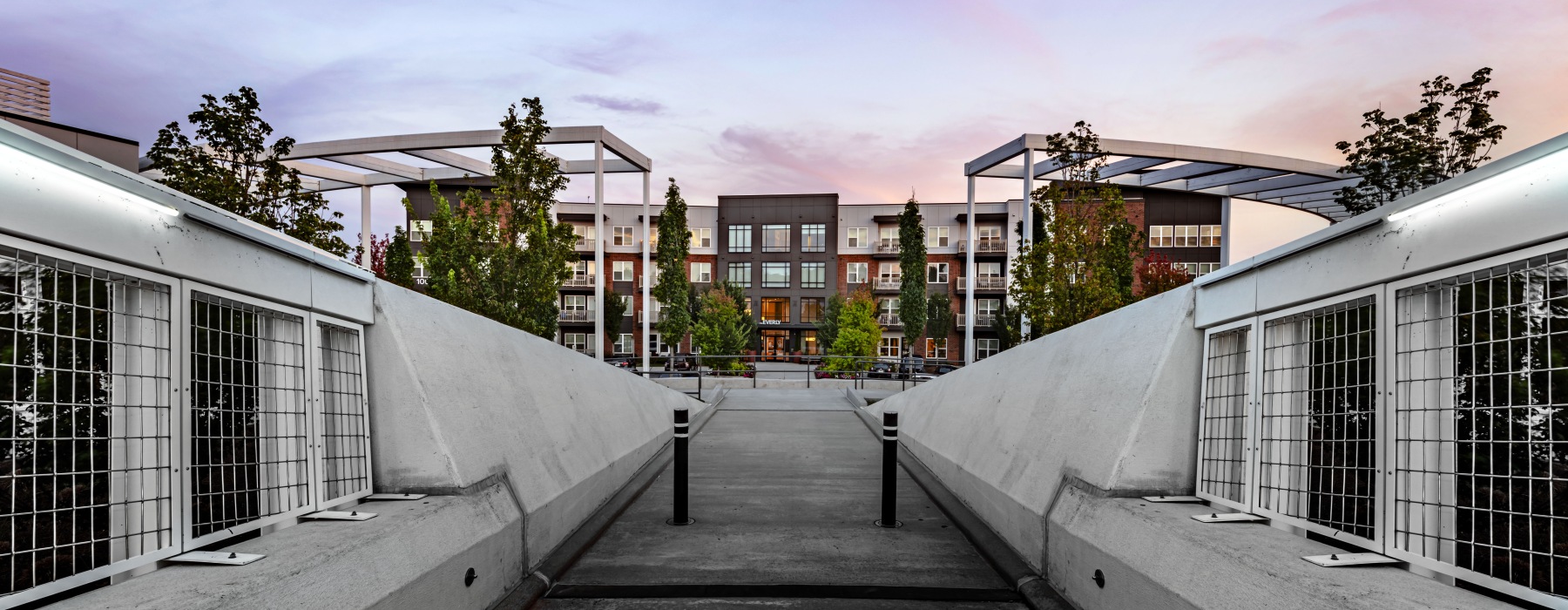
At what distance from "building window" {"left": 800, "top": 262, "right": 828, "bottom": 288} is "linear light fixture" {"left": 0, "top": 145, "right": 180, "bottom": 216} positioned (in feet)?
148

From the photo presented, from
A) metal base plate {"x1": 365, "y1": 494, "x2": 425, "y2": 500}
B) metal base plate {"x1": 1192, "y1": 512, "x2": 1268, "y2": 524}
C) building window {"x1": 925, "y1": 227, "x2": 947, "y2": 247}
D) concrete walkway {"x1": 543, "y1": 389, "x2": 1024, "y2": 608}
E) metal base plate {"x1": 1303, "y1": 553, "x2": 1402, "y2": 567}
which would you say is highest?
building window {"x1": 925, "y1": 227, "x2": 947, "y2": 247}

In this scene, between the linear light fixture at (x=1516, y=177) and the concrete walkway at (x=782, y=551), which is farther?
the concrete walkway at (x=782, y=551)

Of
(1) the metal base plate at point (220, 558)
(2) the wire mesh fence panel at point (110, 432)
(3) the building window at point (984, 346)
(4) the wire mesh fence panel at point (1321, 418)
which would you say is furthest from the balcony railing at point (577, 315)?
(4) the wire mesh fence panel at point (1321, 418)

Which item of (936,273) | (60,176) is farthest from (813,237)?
(60,176)

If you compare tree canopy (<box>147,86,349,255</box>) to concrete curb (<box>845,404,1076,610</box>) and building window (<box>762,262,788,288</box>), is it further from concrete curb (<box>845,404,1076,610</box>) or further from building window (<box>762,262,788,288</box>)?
building window (<box>762,262,788,288</box>)

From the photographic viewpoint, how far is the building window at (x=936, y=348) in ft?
147

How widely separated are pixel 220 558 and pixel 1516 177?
6750mm

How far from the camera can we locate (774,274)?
1914 inches

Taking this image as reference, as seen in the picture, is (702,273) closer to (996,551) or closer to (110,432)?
(996,551)

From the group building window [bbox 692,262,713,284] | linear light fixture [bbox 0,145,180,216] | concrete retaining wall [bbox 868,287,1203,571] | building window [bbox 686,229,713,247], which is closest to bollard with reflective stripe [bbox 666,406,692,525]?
concrete retaining wall [bbox 868,287,1203,571]

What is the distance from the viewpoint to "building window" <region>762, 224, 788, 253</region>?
48.7 meters

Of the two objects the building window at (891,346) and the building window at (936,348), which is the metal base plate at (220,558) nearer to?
the building window at (936,348)

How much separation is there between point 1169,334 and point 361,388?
6.43 meters

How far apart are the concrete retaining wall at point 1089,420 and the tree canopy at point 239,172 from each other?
474 inches
